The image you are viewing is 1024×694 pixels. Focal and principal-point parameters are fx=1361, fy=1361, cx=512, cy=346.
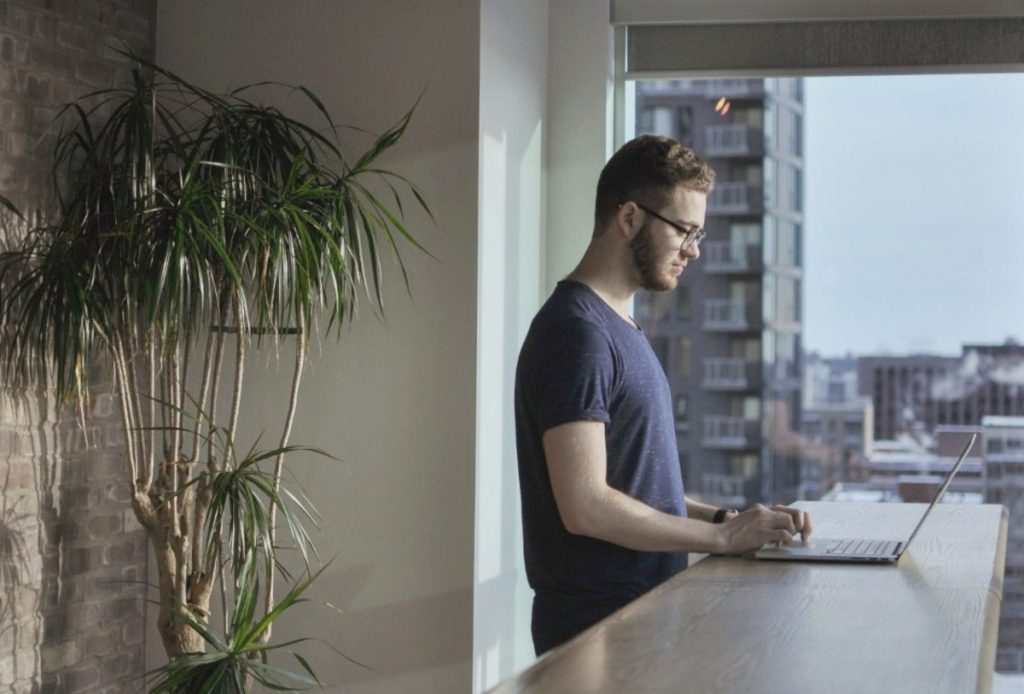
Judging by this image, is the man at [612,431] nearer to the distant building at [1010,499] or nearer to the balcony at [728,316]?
the balcony at [728,316]

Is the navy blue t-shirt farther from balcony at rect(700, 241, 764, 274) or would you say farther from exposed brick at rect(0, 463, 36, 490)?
balcony at rect(700, 241, 764, 274)

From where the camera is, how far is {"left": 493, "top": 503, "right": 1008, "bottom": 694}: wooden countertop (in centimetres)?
137

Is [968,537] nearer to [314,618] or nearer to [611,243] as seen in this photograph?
[611,243]

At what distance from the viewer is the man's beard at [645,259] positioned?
271 cm

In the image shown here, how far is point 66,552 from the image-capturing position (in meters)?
3.74

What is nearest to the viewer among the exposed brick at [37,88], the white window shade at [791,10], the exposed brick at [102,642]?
the exposed brick at [37,88]

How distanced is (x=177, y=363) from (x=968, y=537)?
6.74 ft

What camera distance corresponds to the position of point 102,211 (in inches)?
141

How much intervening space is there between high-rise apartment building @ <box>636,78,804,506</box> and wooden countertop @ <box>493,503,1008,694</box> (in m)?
2.32

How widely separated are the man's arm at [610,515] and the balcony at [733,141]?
2.56m

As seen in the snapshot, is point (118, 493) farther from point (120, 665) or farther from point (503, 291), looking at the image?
point (503, 291)

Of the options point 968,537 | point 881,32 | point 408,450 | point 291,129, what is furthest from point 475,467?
point 881,32

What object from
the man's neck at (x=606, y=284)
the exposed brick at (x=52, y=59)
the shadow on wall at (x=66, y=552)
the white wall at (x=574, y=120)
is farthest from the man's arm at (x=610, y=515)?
the white wall at (x=574, y=120)

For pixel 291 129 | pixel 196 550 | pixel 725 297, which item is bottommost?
pixel 196 550
